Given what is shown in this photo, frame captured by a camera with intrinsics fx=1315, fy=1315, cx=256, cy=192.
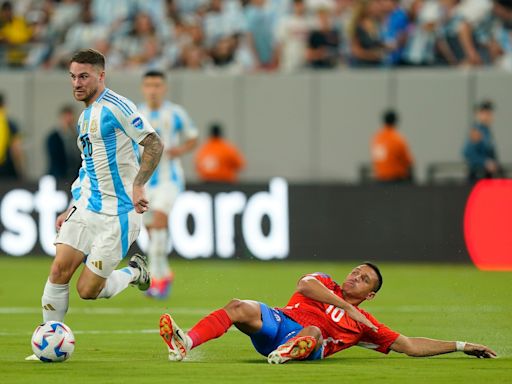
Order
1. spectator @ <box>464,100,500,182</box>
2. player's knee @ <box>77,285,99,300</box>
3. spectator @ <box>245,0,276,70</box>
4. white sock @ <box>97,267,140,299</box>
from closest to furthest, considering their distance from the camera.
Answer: player's knee @ <box>77,285,99,300</box> < white sock @ <box>97,267,140,299</box> < spectator @ <box>464,100,500,182</box> < spectator @ <box>245,0,276,70</box>

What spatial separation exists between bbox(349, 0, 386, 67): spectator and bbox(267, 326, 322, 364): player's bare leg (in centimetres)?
1372

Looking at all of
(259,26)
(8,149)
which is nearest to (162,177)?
(8,149)

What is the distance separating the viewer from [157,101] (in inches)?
619

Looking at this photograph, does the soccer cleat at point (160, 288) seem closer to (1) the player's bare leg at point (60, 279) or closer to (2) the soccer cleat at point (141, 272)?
(2) the soccer cleat at point (141, 272)

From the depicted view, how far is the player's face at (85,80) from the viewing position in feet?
32.8

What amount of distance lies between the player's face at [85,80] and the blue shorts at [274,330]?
2.11 m

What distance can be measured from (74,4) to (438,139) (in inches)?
287

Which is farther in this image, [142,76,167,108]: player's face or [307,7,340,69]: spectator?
[307,7,340,69]: spectator

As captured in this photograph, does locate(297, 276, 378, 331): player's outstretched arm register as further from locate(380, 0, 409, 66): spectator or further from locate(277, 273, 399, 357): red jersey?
locate(380, 0, 409, 66): spectator

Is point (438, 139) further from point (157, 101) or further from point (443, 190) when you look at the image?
point (157, 101)

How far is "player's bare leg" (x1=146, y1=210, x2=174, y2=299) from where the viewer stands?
15602mm

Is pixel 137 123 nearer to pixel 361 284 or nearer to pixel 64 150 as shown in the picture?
pixel 361 284

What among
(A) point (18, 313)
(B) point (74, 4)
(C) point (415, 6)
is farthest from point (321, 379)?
(B) point (74, 4)

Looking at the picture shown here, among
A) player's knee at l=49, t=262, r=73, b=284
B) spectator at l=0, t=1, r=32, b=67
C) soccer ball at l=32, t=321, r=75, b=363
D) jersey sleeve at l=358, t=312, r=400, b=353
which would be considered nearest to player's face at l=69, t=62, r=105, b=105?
player's knee at l=49, t=262, r=73, b=284
